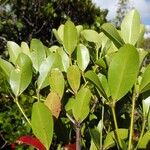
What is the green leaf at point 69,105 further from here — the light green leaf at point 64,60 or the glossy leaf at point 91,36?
the glossy leaf at point 91,36

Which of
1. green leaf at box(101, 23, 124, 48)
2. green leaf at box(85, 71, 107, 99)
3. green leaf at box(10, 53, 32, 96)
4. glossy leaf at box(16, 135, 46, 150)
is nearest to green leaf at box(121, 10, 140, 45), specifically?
green leaf at box(101, 23, 124, 48)

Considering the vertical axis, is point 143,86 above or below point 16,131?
above

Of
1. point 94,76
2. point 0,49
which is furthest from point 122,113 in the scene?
point 0,49

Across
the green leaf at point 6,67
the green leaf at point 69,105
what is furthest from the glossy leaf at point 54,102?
the green leaf at point 6,67

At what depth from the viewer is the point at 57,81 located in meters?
1.15

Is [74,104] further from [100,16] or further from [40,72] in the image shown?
[100,16]

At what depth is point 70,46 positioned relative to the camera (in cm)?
125

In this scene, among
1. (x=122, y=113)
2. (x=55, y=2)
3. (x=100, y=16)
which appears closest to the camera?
(x=122, y=113)

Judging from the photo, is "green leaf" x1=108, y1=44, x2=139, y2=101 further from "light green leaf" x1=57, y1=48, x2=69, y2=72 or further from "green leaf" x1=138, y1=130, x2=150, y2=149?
"light green leaf" x1=57, y1=48, x2=69, y2=72

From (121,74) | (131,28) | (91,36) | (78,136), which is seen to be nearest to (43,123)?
(78,136)

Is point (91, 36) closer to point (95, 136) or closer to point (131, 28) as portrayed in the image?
point (131, 28)

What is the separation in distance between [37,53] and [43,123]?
0.34 meters

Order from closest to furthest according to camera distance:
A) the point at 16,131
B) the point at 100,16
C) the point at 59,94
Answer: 1. the point at 59,94
2. the point at 16,131
3. the point at 100,16

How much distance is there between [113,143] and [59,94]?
17 centimetres
